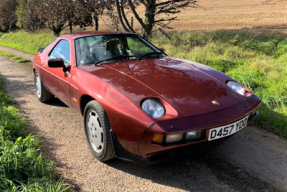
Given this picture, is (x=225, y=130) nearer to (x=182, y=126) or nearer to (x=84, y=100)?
(x=182, y=126)

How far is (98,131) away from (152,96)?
2.44 ft

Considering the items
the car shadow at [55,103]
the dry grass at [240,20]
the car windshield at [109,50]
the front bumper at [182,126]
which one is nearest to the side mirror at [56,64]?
the car windshield at [109,50]

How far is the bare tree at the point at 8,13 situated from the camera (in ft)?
82.7

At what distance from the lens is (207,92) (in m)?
2.56

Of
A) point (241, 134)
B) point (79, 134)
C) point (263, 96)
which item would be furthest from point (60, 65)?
point (263, 96)

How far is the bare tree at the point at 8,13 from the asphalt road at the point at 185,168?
2636 centimetres

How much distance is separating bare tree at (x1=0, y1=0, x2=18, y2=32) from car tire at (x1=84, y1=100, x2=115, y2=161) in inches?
1058

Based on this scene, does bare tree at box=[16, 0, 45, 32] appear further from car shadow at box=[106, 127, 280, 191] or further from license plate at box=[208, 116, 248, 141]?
license plate at box=[208, 116, 248, 141]

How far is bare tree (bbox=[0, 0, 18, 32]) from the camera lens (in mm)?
25219

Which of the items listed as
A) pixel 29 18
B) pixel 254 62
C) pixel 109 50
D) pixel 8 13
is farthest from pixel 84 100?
pixel 8 13

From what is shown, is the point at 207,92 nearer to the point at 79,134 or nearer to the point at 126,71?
the point at 126,71

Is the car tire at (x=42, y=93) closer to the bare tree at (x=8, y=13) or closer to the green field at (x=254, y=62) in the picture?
the green field at (x=254, y=62)

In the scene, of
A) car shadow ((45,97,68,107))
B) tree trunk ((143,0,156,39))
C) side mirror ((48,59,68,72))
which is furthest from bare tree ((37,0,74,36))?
side mirror ((48,59,68,72))

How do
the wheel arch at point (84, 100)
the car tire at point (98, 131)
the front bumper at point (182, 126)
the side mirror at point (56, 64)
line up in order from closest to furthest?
the front bumper at point (182, 126), the car tire at point (98, 131), the wheel arch at point (84, 100), the side mirror at point (56, 64)
